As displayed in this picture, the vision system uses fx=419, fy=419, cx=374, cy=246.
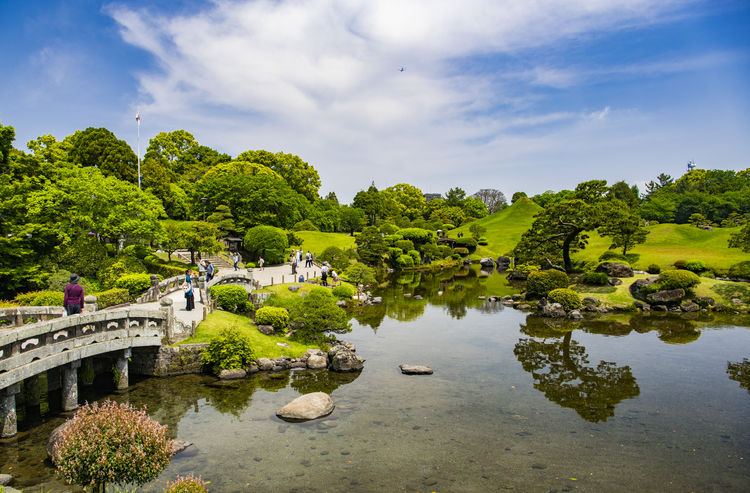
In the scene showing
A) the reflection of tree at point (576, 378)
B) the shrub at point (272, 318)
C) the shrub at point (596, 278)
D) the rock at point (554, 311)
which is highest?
the shrub at point (596, 278)

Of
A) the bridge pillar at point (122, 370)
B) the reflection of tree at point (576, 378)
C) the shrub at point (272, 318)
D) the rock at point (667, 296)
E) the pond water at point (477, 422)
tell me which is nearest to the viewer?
the pond water at point (477, 422)

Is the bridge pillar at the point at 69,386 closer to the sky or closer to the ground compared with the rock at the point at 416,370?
closer to the sky

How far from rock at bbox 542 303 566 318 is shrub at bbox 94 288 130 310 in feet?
108

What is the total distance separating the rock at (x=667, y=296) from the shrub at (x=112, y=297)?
43342 mm

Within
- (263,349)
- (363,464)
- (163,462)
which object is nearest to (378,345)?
(263,349)

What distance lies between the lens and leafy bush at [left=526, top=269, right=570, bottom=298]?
132 feet

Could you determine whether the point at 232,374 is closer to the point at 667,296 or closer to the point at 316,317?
the point at 316,317

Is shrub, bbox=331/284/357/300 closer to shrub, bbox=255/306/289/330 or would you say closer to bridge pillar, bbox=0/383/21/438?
shrub, bbox=255/306/289/330

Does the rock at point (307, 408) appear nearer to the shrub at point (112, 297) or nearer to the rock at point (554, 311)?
the shrub at point (112, 297)

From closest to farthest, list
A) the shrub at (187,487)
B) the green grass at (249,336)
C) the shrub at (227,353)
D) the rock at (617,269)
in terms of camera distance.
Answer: the shrub at (187,487) → the shrub at (227,353) → the green grass at (249,336) → the rock at (617,269)

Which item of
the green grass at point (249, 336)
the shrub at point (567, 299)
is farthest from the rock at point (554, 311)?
the green grass at point (249, 336)

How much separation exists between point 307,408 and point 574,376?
14023 mm

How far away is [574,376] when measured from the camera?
71.6 feet

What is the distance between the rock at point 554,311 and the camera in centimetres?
3603
